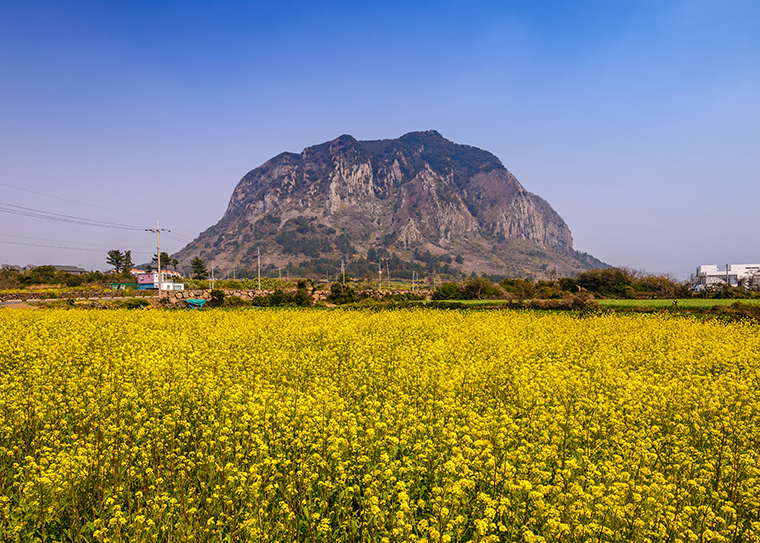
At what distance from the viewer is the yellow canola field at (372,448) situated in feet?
14.5

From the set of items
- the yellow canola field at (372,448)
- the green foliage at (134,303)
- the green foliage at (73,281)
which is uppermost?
the green foliage at (73,281)

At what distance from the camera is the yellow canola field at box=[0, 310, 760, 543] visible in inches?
174

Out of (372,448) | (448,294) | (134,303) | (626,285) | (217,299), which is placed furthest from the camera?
(448,294)

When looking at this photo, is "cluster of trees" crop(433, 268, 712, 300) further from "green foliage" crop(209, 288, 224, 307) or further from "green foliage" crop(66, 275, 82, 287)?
"green foliage" crop(66, 275, 82, 287)

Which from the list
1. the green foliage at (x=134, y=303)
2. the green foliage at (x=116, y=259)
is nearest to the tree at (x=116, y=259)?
the green foliage at (x=116, y=259)

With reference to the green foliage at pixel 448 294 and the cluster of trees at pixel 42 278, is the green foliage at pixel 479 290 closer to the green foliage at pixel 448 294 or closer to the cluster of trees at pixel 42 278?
the green foliage at pixel 448 294

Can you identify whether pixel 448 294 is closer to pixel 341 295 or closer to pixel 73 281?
Answer: pixel 341 295

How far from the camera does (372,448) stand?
5922 millimetres

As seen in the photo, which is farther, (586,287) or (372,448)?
(586,287)

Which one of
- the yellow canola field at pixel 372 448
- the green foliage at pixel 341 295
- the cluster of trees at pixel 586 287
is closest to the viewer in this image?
the yellow canola field at pixel 372 448

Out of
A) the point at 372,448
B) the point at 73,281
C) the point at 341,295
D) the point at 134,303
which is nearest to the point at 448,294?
the point at 341,295

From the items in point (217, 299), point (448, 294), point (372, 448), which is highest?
point (217, 299)

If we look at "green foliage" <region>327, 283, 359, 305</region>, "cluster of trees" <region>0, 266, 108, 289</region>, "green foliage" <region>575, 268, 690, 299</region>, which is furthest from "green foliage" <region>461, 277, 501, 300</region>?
"cluster of trees" <region>0, 266, 108, 289</region>

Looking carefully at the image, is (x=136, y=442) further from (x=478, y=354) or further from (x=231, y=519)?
(x=478, y=354)
